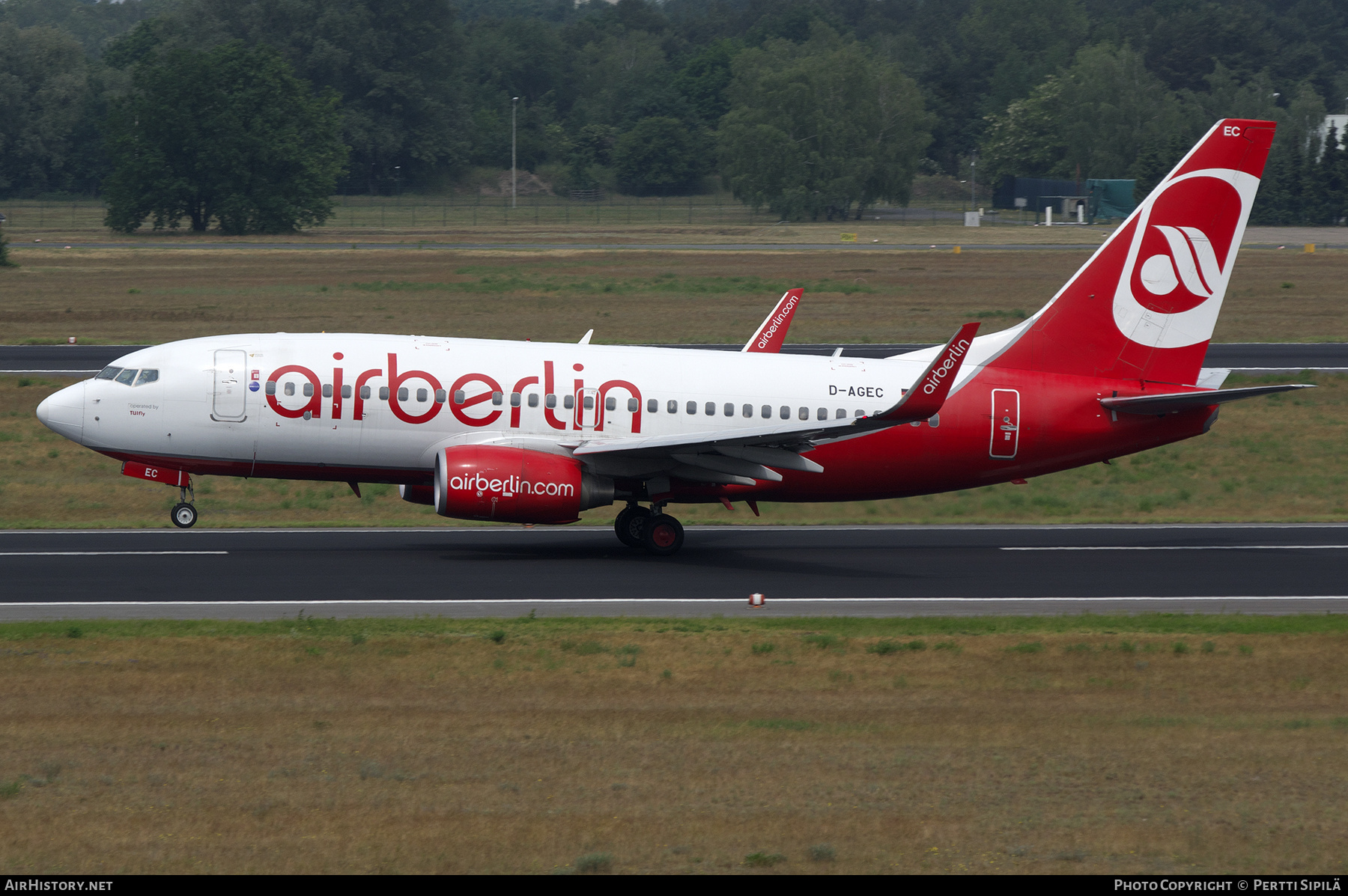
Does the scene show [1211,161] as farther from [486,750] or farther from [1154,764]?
[486,750]

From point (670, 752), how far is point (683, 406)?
1367cm

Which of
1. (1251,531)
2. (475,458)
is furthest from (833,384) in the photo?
(1251,531)

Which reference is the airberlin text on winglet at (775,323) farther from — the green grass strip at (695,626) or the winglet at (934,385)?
the green grass strip at (695,626)

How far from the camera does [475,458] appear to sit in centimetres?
2777

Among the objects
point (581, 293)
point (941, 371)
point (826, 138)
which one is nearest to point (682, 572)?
point (941, 371)

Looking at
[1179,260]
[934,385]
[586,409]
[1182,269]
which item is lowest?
[586,409]

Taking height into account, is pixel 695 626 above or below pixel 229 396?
below

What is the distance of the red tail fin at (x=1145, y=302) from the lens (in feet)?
101

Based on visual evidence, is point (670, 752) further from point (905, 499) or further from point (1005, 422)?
point (905, 499)

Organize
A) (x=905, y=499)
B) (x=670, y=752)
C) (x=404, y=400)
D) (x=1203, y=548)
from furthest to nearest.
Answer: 1. (x=905, y=499)
2. (x=1203, y=548)
3. (x=404, y=400)
4. (x=670, y=752)

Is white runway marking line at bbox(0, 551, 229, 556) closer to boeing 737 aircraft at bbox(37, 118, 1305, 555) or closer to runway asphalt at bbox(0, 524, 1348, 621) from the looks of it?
runway asphalt at bbox(0, 524, 1348, 621)

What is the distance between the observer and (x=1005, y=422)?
99.7ft

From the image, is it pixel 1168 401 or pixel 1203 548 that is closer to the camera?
pixel 1168 401

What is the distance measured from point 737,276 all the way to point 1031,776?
242 feet
